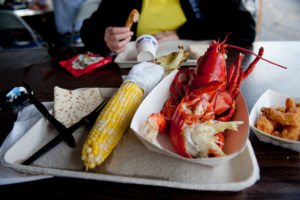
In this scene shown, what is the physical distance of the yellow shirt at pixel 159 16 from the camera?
147 centimetres

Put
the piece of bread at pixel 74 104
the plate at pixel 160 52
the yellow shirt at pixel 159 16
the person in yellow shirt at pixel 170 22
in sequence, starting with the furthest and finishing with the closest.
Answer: the yellow shirt at pixel 159 16
the person in yellow shirt at pixel 170 22
the plate at pixel 160 52
the piece of bread at pixel 74 104

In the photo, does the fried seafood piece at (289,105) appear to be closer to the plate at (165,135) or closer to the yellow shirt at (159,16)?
the plate at (165,135)

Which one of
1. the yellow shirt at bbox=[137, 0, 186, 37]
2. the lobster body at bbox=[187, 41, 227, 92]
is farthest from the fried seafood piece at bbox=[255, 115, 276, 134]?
the yellow shirt at bbox=[137, 0, 186, 37]

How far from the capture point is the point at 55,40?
268 cm

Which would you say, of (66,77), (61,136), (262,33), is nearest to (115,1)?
(66,77)

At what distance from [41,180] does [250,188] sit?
40cm

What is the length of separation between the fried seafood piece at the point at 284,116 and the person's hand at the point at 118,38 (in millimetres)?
715

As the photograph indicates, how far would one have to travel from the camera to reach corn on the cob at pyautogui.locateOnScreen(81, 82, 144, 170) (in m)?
0.47

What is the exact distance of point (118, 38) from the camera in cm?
108

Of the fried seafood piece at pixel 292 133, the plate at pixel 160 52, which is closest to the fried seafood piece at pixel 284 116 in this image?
the fried seafood piece at pixel 292 133

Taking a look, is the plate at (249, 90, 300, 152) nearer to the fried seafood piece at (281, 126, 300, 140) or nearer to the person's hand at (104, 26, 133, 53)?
the fried seafood piece at (281, 126, 300, 140)

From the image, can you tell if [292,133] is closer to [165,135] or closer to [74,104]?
[165,135]

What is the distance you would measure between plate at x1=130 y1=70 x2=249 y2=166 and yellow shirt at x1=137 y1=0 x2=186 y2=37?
2.95 feet

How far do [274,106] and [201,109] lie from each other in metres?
0.23
